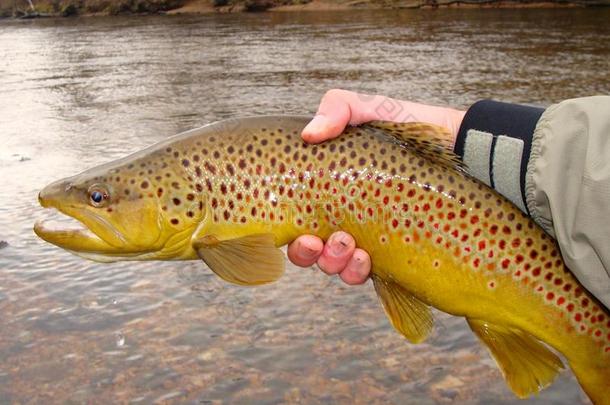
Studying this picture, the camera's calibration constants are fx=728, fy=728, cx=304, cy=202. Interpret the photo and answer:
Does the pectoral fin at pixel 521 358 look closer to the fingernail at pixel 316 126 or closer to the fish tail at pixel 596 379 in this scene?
the fish tail at pixel 596 379

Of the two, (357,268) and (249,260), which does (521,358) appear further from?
(249,260)

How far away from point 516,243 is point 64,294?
3.11m

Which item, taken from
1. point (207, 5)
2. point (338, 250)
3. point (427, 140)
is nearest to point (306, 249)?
point (338, 250)

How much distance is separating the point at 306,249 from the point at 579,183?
1083 mm

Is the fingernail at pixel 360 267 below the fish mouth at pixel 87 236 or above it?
below

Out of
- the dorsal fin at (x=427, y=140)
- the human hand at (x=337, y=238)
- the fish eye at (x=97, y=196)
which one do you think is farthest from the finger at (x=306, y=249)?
the fish eye at (x=97, y=196)

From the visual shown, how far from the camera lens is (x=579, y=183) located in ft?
8.29

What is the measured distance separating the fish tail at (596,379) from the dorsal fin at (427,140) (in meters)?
0.89

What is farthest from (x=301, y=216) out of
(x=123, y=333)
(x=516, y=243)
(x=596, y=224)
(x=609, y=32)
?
(x=609, y=32)

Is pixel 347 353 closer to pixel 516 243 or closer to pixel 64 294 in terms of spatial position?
pixel 516 243

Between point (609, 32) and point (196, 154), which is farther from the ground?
point (196, 154)

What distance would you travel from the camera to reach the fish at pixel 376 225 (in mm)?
2830

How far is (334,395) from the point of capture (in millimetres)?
3789

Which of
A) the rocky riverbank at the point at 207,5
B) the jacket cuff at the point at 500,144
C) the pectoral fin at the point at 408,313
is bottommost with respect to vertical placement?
the rocky riverbank at the point at 207,5
